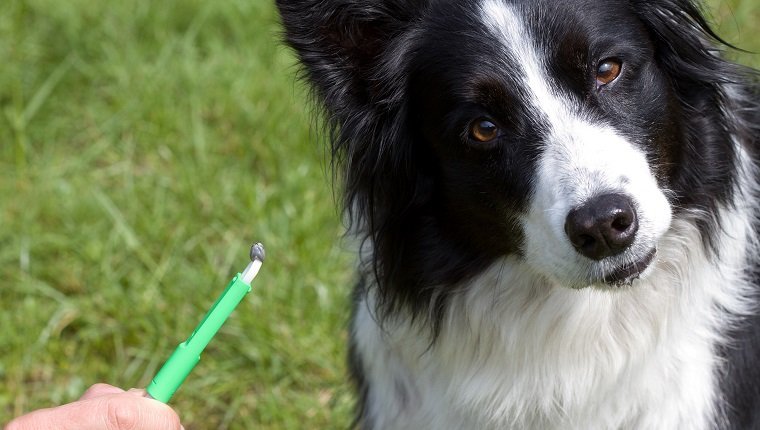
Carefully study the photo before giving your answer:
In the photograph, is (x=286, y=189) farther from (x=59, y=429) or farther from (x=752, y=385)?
(x=59, y=429)

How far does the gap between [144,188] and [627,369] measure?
9.08 ft

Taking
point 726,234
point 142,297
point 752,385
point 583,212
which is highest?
point 583,212

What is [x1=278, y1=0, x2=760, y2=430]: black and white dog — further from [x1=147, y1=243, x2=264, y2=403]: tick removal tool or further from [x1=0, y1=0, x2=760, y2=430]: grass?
[x1=147, y1=243, x2=264, y2=403]: tick removal tool

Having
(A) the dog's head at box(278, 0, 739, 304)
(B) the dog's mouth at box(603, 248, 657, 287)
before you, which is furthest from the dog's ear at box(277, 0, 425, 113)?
(B) the dog's mouth at box(603, 248, 657, 287)

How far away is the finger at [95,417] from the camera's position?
1880 mm

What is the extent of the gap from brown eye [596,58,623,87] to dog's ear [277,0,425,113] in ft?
1.82

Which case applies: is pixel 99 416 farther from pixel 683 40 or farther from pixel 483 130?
pixel 683 40

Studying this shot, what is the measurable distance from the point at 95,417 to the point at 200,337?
26 cm

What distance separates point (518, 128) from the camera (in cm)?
267

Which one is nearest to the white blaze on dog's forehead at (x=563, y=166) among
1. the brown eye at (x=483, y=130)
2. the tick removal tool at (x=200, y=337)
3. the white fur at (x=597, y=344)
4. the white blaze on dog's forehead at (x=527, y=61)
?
the white blaze on dog's forehead at (x=527, y=61)

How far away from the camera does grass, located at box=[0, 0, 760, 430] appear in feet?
13.5

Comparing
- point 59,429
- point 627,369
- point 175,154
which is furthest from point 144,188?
point 59,429

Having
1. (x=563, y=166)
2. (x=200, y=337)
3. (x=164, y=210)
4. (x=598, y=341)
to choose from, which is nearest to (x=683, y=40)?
(x=563, y=166)

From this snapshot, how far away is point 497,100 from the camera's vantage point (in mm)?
2689
